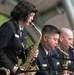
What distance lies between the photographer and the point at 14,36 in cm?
446

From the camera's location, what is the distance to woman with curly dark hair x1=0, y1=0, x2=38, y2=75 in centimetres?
434

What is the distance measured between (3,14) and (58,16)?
2166 mm

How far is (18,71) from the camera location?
3996 mm

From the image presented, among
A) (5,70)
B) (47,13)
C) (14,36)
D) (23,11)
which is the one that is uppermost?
(23,11)

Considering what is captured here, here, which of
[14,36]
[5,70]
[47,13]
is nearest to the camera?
[5,70]

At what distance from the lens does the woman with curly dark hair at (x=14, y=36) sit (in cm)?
434

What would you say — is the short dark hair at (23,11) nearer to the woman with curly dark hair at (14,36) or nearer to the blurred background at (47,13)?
the woman with curly dark hair at (14,36)

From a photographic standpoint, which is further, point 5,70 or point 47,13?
point 47,13

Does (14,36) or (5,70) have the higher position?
A: (14,36)

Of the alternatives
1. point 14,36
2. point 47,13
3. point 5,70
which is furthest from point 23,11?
point 47,13

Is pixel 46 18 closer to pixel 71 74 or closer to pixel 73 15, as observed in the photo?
pixel 73 15

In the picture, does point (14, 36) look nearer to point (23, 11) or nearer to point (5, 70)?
point (23, 11)

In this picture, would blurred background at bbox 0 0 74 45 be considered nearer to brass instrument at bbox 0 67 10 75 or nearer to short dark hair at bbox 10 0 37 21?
short dark hair at bbox 10 0 37 21

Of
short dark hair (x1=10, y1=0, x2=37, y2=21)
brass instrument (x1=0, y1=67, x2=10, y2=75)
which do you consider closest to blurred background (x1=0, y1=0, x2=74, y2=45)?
short dark hair (x1=10, y1=0, x2=37, y2=21)
